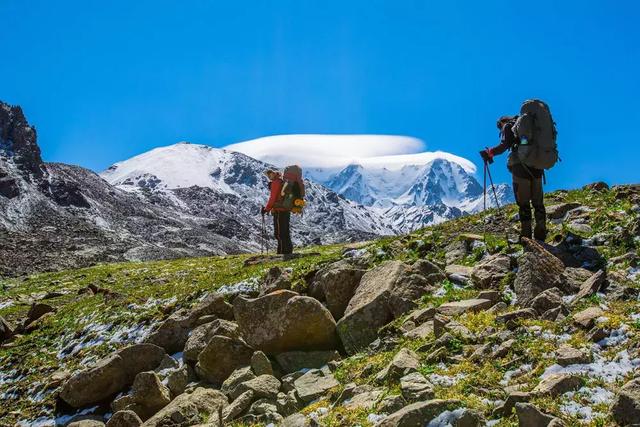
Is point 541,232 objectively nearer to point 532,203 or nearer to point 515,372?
point 532,203

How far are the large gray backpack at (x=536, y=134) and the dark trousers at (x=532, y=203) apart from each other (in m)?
0.64

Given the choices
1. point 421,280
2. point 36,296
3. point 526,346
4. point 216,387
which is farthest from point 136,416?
point 36,296

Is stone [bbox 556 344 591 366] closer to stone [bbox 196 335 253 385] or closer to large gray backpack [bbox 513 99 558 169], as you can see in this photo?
stone [bbox 196 335 253 385]

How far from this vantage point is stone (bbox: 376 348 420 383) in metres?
9.11

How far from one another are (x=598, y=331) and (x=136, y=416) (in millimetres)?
9173

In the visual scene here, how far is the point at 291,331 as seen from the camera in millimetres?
12758

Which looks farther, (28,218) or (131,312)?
(28,218)

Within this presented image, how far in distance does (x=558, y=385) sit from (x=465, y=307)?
3.82 m

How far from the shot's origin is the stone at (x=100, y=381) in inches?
555

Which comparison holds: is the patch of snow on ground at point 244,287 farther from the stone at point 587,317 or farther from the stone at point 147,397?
the stone at point 587,317

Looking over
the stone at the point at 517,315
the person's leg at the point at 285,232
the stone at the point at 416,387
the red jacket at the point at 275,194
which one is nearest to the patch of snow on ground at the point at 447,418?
the stone at the point at 416,387

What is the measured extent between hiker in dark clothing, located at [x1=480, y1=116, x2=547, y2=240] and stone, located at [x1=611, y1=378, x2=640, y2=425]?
887cm

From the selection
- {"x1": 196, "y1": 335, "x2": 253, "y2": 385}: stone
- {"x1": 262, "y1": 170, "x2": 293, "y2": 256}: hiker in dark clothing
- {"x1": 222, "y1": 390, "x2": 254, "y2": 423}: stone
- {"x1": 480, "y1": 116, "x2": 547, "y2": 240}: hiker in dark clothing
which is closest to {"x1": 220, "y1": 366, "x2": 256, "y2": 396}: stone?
{"x1": 196, "y1": 335, "x2": 253, "y2": 385}: stone

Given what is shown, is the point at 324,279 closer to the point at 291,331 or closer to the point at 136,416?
the point at 291,331
